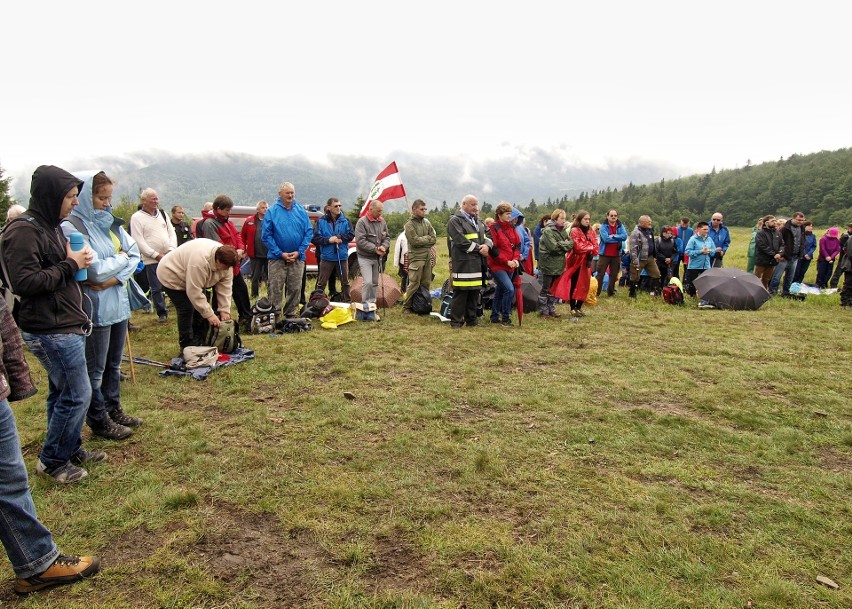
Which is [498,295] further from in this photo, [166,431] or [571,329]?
[166,431]

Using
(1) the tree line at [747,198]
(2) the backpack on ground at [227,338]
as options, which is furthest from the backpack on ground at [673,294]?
(1) the tree line at [747,198]

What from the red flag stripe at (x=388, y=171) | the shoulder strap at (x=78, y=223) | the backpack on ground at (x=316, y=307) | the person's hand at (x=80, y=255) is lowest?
the backpack on ground at (x=316, y=307)

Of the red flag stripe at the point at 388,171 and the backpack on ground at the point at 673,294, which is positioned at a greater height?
the red flag stripe at the point at 388,171

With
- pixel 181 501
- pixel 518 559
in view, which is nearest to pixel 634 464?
pixel 518 559

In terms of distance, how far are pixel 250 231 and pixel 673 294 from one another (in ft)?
30.1

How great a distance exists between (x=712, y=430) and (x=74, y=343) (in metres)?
5.16

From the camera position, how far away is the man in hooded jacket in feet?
9.56

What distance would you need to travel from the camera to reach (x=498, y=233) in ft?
28.6

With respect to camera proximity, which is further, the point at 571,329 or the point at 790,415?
the point at 571,329

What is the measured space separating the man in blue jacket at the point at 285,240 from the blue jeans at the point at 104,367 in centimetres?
389

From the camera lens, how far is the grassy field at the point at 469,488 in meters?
2.64

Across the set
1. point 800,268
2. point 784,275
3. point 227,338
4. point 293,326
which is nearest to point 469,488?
point 227,338

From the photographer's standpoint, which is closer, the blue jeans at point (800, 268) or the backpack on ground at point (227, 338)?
the backpack on ground at point (227, 338)

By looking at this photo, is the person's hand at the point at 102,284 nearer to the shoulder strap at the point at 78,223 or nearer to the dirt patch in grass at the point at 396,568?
the shoulder strap at the point at 78,223
